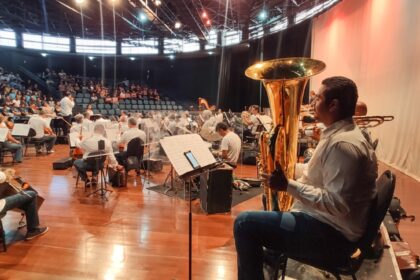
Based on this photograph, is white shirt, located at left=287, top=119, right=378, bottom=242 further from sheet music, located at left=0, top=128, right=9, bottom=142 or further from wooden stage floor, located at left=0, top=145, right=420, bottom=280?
sheet music, located at left=0, top=128, right=9, bottom=142

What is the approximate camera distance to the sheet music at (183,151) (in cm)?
229

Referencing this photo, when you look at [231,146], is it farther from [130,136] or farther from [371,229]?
[371,229]

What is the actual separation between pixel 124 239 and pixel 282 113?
7.46 ft

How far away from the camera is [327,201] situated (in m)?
1.38

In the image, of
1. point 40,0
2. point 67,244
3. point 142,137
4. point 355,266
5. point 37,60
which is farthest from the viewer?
point 37,60

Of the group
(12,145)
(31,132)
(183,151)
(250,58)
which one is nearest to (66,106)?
(31,132)

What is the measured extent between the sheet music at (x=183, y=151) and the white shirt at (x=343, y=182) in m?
1.01

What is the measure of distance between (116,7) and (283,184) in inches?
547

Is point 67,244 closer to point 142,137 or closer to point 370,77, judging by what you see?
point 142,137

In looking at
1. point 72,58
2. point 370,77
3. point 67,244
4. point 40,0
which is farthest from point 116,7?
point 67,244

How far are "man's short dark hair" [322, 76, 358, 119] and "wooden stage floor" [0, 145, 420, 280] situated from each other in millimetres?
1773

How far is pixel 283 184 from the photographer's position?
58.8 inches

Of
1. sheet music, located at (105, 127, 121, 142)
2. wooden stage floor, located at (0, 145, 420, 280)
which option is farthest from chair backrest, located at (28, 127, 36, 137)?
wooden stage floor, located at (0, 145, 420, 280)

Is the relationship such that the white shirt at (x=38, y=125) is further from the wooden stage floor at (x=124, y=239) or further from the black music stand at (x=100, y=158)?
the black music stand at (x=100, y=158)
